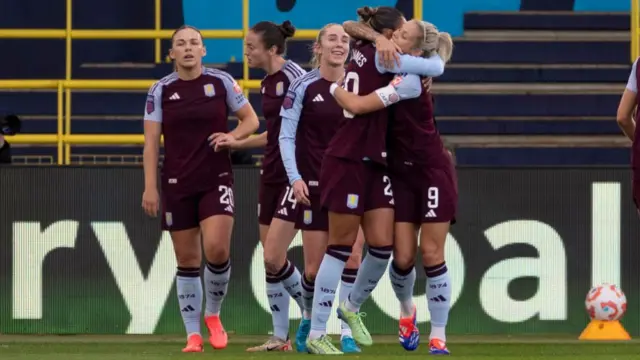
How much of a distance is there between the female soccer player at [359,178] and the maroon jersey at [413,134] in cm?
9

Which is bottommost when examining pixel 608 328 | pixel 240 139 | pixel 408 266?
pixel 608 328

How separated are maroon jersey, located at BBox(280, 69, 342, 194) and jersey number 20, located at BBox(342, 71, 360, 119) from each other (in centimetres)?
73

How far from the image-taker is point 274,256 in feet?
36.7

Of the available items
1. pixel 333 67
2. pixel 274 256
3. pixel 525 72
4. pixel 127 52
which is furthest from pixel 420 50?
pixel 127 52

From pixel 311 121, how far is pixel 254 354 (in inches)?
56.4

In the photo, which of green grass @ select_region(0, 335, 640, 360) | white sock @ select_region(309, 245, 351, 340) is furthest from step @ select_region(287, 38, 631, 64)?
white sock @ select_region(309, 245, 351, 340)

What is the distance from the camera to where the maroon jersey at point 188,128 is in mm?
10914

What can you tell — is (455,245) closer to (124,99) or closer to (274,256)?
(274,256)

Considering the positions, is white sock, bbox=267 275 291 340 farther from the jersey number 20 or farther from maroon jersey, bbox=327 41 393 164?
the jersey number 20

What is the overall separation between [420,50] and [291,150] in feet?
3.37

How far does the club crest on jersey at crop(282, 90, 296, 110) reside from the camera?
1072 centimetres

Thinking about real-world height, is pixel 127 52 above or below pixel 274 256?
above

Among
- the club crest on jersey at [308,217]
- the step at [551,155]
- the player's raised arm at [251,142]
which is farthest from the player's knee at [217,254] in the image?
the step at [551,155]

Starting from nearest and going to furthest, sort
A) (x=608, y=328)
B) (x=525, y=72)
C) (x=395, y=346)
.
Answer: (x=395, y=346) → (x=608, y=328) → (x=525, y=72)
